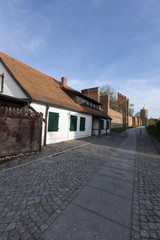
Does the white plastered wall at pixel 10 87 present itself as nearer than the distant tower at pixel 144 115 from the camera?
Yes

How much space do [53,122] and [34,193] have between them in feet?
19.7

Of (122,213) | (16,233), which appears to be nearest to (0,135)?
(16,233)

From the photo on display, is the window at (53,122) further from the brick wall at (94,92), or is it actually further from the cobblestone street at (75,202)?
the brick wall at (94,92)

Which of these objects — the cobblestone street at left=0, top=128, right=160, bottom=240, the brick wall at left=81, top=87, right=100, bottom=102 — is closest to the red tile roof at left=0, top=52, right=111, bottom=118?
the cobblestone street at left=0, top=128, right=160, bottom=240

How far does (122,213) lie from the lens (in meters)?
2.22

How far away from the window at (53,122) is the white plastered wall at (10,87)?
7.23ft

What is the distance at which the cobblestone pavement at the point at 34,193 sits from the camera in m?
1.85

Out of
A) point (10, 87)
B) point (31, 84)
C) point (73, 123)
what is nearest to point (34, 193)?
Result: point (31, 84)

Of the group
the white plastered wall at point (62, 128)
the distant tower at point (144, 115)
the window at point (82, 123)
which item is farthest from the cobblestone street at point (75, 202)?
the distant tower at point (144, 115)

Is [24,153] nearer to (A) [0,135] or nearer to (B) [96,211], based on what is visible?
(A) [0,135]

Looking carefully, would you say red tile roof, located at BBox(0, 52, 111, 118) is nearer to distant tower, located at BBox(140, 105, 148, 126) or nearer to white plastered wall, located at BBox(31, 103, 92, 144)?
white plastered wall, located at BBox(31, 103, 92, 144)

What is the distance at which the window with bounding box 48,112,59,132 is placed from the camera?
8.14m

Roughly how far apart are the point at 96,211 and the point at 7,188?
90.7 inches

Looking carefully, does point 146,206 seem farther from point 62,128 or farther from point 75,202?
point 62,128
